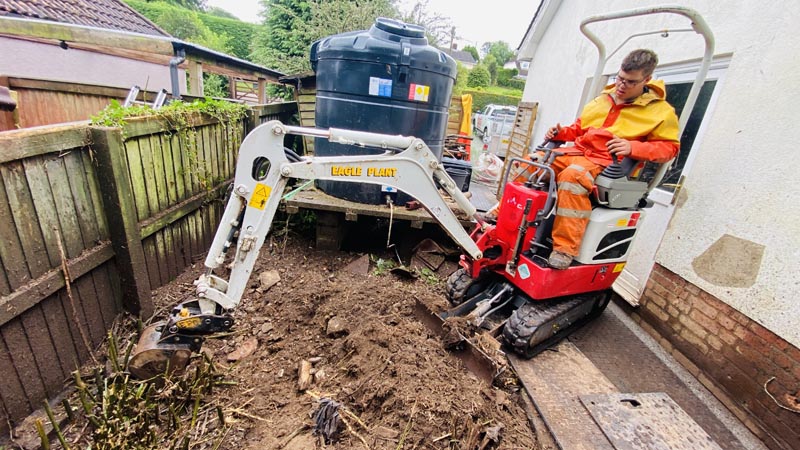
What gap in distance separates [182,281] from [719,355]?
178 inches

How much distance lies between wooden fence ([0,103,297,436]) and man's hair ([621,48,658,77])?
3.49 m

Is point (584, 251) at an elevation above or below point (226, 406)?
above

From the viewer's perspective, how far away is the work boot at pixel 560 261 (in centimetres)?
257

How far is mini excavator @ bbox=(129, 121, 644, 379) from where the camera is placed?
2078mm

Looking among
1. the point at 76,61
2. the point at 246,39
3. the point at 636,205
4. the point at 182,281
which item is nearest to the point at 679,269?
the point at 636,205

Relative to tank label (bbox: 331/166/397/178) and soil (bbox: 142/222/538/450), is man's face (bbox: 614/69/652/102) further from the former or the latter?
soil (bbox: 142/222/538/450)

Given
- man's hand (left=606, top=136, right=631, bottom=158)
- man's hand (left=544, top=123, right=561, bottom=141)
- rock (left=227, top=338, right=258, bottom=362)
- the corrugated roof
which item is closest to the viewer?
man's hand (left=606, top=136, right=631, bottom=158)

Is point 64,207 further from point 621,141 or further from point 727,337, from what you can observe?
point 727,337

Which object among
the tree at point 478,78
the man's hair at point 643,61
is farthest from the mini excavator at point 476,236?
the tree at point 478,78

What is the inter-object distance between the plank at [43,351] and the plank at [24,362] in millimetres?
21

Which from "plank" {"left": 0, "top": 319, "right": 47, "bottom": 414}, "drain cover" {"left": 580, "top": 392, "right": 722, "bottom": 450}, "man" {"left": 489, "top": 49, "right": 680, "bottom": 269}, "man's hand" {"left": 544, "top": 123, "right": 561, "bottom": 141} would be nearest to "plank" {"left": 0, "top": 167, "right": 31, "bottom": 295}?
"plank" {"left": 0, "top": 319, "right": 47, "bottom": 414}

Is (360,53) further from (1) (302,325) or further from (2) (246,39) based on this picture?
(2) (246,39)

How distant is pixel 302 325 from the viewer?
2.91m

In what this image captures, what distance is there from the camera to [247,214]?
2.07 meters
